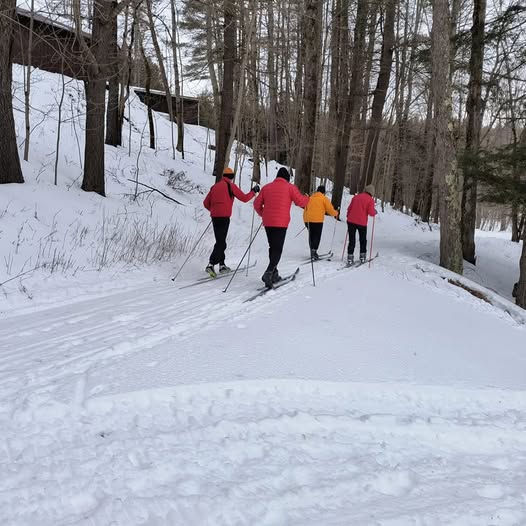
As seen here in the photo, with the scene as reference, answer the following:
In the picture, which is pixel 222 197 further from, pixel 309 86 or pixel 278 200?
pixel 309 86

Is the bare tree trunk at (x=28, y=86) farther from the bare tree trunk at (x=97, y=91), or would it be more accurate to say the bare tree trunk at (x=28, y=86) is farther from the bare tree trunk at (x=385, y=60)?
the bare tree trunk at (x=385, y=60)

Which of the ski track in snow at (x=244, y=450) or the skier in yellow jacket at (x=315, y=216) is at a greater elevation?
the skier in yellow jacket at (x=315, y=216)

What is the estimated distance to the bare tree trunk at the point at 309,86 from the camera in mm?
12164

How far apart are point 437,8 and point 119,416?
9.45 m

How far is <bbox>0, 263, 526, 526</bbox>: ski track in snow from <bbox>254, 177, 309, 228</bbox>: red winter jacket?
3.44 m

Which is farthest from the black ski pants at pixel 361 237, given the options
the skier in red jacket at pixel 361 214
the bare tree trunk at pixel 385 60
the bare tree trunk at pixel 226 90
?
the bare tree trunk at pixel 385 60

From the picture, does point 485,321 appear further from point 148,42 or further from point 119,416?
point 148,42

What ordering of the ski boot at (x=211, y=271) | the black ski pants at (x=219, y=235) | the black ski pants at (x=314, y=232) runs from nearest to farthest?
the ski boot at (x=211, y=271)
the black ski pants at (x=219, y=235)
the black ski pants at (x=314, y=232)

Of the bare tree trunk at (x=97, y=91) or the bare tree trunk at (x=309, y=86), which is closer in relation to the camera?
the bare tree trunk at (x=97, y=91)

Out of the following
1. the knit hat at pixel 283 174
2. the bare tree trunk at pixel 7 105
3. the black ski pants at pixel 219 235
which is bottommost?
the black ski pants at pixel 219 235

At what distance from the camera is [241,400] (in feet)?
10.1

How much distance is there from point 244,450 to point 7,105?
8320 mm

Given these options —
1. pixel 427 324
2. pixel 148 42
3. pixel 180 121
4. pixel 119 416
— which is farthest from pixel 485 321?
pixel 148 42

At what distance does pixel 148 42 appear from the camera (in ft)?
71.4
